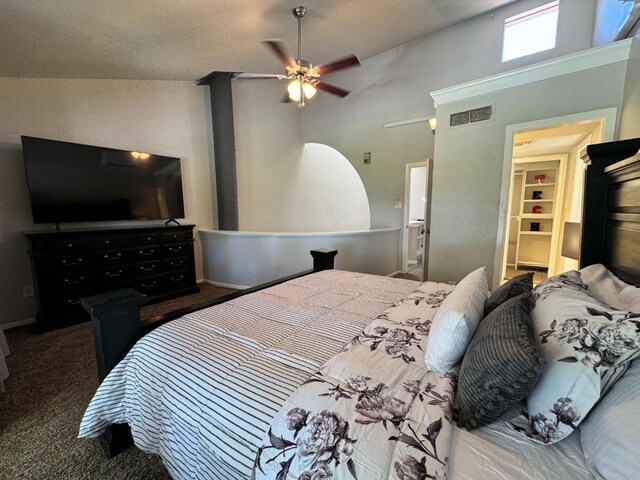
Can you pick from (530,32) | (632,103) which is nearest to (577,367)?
(632,103)

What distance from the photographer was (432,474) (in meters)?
0.60

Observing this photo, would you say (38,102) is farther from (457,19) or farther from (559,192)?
(559,192)

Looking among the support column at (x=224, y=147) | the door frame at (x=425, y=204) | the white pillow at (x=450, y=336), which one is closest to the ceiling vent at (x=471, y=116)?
the door frame at (x=425, y=204)

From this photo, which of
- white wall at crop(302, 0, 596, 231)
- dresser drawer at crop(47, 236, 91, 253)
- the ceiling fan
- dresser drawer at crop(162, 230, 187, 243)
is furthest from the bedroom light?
dresser drawer at crop(47, 236, 91, 253)

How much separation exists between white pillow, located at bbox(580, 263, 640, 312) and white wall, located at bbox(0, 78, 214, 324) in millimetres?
4458

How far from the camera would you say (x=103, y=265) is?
3021mm

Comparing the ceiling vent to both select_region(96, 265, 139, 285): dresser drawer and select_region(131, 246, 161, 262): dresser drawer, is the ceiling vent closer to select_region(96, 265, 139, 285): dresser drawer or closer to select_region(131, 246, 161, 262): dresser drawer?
select_region(131, 246, 161, 262): dresser drawer

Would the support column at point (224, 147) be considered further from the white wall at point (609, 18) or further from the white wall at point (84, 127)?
the white wall at point (609, 18)

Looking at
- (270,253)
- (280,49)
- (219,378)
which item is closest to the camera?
(219,378)

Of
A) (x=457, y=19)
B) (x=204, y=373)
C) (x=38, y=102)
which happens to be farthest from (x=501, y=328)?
(x=457, y=19)

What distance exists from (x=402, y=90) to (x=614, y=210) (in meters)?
4.01

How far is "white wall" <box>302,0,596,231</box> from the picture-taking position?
11.4 feet

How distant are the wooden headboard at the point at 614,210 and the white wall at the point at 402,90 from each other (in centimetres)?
159

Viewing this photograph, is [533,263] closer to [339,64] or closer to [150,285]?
[339,64]
